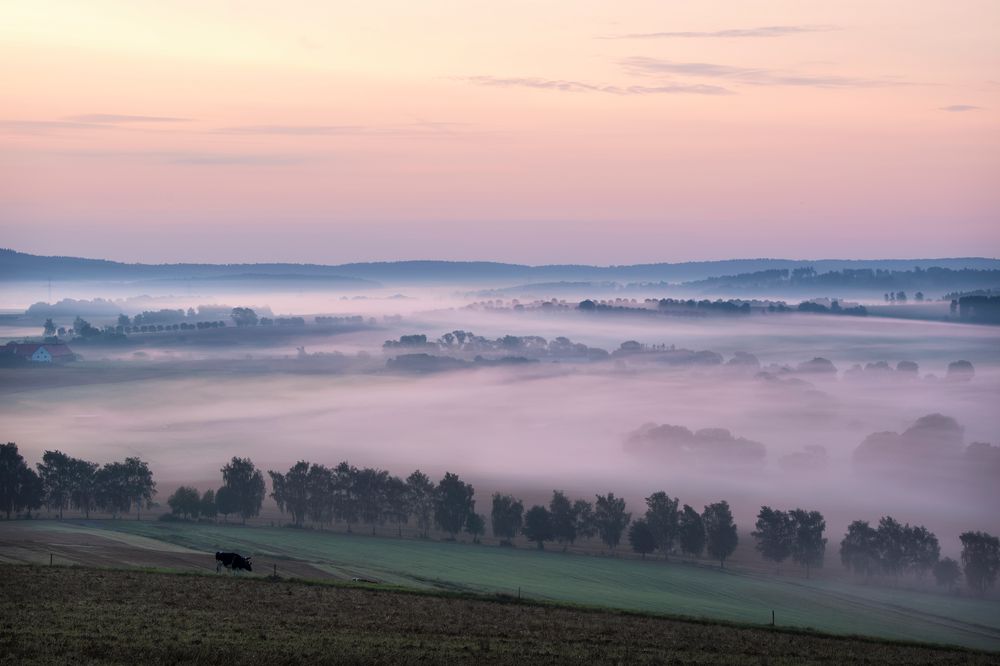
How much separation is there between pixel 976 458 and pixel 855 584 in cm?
10433

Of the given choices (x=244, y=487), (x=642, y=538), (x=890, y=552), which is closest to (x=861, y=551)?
(x=890, y=552)

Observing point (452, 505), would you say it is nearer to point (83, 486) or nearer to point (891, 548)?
point (83, 486)

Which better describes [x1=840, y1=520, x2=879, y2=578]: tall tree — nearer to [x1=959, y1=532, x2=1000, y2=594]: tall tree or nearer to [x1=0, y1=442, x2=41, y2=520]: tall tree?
→ [x1=959, y1=532, x2=1000, y2=594]: tall tree

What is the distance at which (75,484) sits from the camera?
113 meters

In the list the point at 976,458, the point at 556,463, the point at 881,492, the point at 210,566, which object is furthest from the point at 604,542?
the point at 976,458

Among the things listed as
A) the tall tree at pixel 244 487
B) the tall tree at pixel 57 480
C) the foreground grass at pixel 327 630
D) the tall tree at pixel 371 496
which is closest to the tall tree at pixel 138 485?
the tall tree at pixel 244 487

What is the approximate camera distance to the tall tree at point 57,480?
111m

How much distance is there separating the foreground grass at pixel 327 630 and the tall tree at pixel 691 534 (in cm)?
4928

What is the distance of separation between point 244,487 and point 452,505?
20861 mm

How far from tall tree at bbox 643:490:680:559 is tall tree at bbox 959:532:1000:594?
2501 cm

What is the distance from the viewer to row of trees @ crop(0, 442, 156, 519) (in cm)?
10775

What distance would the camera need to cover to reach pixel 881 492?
154625mm

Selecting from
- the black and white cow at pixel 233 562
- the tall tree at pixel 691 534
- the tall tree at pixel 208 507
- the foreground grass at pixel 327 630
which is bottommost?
the foreground grass at pixel 327 630

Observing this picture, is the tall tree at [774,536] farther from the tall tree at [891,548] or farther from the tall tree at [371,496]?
the tall tree at [371,496]
